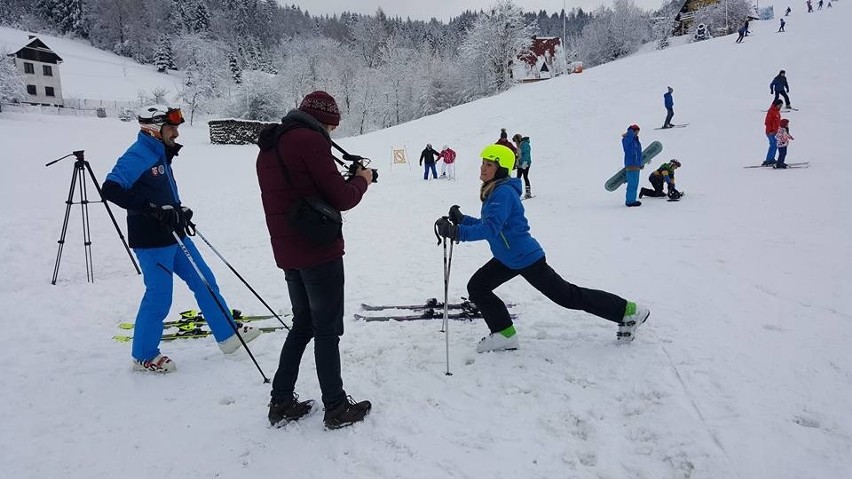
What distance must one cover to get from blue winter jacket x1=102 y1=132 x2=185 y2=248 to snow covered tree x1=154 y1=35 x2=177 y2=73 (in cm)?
8942

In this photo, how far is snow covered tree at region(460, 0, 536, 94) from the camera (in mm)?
55094

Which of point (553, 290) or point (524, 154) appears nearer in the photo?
point (553, 290)

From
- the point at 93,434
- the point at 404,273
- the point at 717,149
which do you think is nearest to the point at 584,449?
the point at 93,434

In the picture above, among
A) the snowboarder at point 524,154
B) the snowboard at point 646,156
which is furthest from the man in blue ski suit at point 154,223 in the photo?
the snowboarder at point 524,154

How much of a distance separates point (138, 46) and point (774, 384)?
104 m

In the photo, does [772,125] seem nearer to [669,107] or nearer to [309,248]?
[669,107]

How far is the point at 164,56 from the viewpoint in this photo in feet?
258

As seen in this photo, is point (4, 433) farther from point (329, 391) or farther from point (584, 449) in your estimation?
point (584, 449)

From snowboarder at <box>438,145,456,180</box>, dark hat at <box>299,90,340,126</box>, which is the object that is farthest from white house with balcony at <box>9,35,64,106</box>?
dark hat at <box>299,90,340,126</box>

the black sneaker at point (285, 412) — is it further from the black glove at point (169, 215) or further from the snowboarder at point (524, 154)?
the snowboarder at point (524, 154)

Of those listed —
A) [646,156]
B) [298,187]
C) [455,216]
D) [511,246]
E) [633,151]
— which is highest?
[633,151]

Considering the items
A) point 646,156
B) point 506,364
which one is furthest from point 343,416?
point 646,156

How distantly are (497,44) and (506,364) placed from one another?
57.3 metres

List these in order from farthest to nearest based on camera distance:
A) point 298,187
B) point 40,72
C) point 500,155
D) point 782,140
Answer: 1. point 40,72
2. point 782,140
3. point 500,155
4. point 298,187
